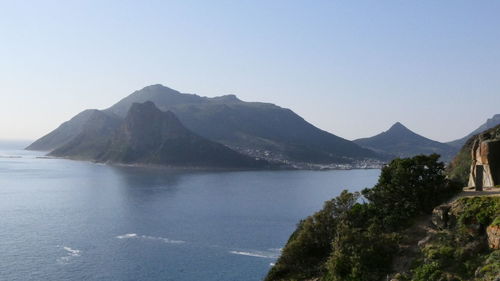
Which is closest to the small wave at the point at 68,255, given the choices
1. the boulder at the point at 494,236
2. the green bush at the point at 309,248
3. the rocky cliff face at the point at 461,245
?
the green bush at the point at 309,248

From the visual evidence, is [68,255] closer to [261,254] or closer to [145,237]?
[145,237]

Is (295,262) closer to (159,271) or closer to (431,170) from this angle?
(431,170)

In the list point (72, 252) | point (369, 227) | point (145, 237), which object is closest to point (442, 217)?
point (369, 227)

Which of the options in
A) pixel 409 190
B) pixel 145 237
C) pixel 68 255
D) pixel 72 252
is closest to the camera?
pixel 409 190

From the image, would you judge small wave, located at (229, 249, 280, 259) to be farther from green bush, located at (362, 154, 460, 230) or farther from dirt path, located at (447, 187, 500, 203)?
dirt path, located at (447, 187, 500, 203)

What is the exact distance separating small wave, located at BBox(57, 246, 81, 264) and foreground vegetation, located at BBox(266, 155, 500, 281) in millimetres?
57391

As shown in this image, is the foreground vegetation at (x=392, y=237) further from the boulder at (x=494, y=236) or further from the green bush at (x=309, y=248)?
the boulder at (x=494, y=236)

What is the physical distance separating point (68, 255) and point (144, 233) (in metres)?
23.4

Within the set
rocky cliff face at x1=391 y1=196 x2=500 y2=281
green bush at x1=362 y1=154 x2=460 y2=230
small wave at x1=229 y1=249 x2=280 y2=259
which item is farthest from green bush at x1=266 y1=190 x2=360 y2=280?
small wave at x1=229 y1=249 x2=280 y2=259

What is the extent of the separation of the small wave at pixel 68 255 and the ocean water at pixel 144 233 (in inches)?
6.7

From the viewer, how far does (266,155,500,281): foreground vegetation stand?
29531mm

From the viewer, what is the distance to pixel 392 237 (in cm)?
3441

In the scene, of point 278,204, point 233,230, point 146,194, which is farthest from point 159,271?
point 146,194

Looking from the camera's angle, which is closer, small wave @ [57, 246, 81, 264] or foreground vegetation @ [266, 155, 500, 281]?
foreground vegetation @ [266, 155, 500, 281]
